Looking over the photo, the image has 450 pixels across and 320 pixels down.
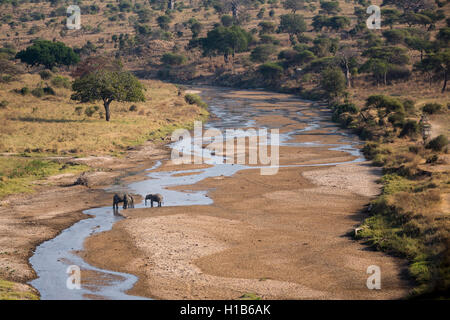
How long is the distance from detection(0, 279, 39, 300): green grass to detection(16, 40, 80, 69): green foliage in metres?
89.1

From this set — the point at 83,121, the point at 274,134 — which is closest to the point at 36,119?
the point at 83,121

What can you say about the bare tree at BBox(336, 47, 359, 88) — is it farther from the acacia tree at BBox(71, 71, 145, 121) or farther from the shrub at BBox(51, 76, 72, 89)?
the acacia tree at BBox(71, 71, 145, 121)

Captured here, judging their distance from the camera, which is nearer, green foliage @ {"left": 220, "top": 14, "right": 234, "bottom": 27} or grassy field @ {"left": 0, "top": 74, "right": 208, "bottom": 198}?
grassy field @ {"left": 0, "top": 74, "right": 208, "bottom": 198}

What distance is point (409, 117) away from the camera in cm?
6438

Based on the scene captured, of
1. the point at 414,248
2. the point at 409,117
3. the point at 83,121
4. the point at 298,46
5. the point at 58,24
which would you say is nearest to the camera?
the point at 414,248

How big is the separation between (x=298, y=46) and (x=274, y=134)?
66211 millimetres

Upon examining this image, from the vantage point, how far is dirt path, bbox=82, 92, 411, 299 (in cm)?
2150

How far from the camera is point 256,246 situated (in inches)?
1040

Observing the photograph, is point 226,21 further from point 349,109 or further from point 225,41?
point 349,109

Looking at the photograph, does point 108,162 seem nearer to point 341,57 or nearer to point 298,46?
point 341,57

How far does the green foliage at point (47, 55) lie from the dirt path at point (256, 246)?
7427cm

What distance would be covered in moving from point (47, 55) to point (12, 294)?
9080cm

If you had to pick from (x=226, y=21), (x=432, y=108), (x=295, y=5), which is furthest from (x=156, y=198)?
(x=295, y=5)

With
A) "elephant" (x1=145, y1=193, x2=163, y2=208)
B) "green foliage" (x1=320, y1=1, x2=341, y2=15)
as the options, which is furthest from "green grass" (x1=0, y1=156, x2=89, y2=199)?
"green foliage" (x1=320, y1=1, x2=341, y2=15)
